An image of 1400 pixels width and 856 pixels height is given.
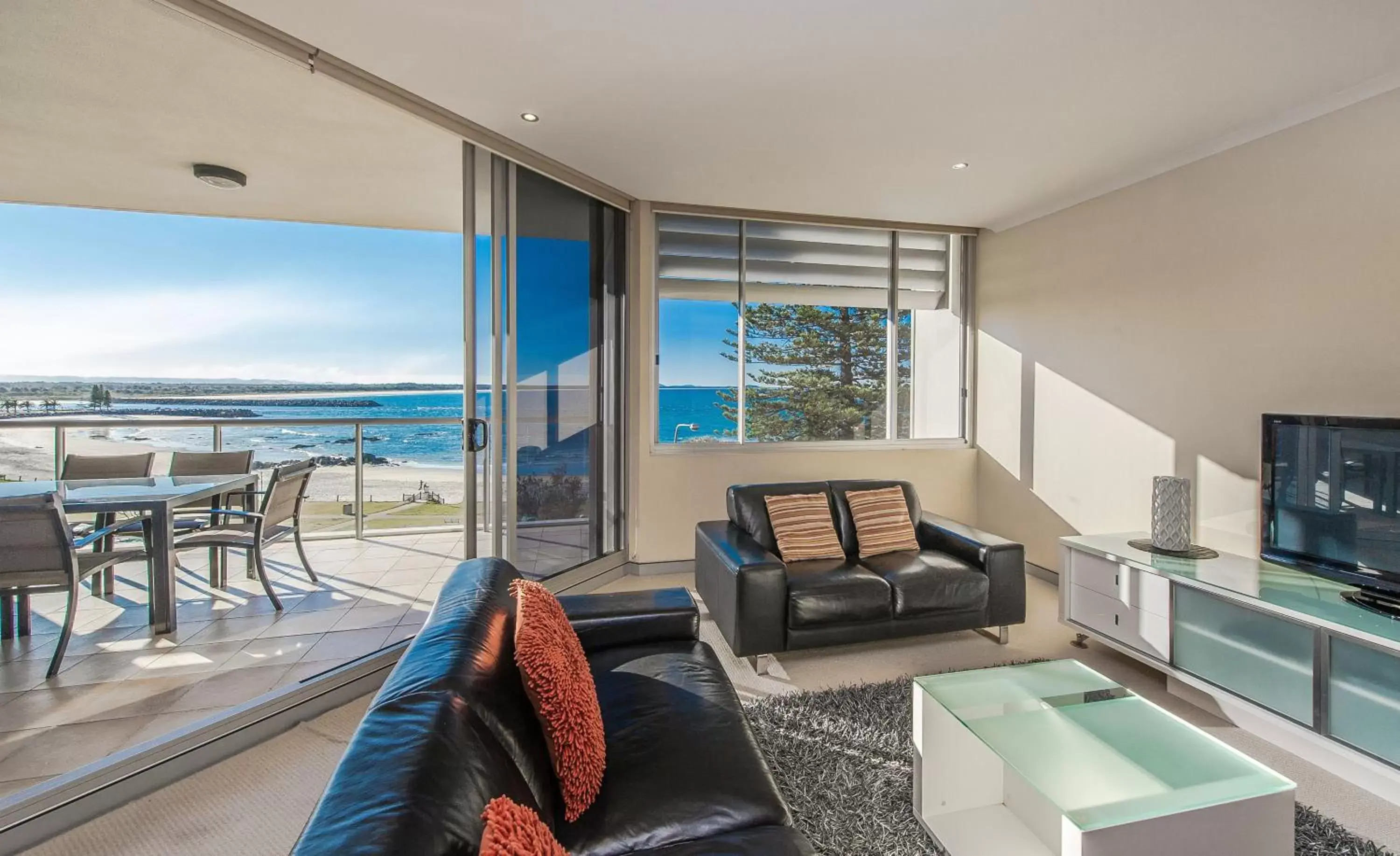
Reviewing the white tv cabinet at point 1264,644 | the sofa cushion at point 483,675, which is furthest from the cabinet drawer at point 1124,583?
the sofa cushion at point 483,675

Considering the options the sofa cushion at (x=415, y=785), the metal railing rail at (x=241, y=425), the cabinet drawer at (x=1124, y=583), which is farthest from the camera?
the metal railing rail at (x=241, y=425)

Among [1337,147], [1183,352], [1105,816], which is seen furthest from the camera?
[1183,352]

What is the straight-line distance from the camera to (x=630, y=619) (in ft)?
6.44

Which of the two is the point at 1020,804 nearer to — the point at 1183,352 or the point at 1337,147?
the point at 1183,352

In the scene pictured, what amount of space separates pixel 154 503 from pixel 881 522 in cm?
367

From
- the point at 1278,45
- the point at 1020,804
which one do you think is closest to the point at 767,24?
the point at 1278,45

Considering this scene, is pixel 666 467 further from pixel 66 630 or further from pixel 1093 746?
pixel 66 630

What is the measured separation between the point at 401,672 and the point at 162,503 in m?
2.50

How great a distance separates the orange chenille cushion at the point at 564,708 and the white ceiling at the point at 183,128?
234 cm

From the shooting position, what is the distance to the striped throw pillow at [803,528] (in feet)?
10.0

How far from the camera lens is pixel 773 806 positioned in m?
1.18

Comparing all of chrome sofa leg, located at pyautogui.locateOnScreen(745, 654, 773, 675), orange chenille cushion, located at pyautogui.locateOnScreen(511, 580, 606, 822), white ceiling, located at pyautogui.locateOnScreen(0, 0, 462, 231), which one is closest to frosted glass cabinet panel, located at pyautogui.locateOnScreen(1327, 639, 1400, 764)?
chrome sofa leg, located at pyautogui.locateOnScreen(745, 654, 773, 675)

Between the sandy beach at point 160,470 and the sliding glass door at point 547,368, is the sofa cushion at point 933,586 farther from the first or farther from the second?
the sandy beach at point 160,470

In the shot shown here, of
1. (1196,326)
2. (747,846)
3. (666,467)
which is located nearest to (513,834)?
(747,846)
